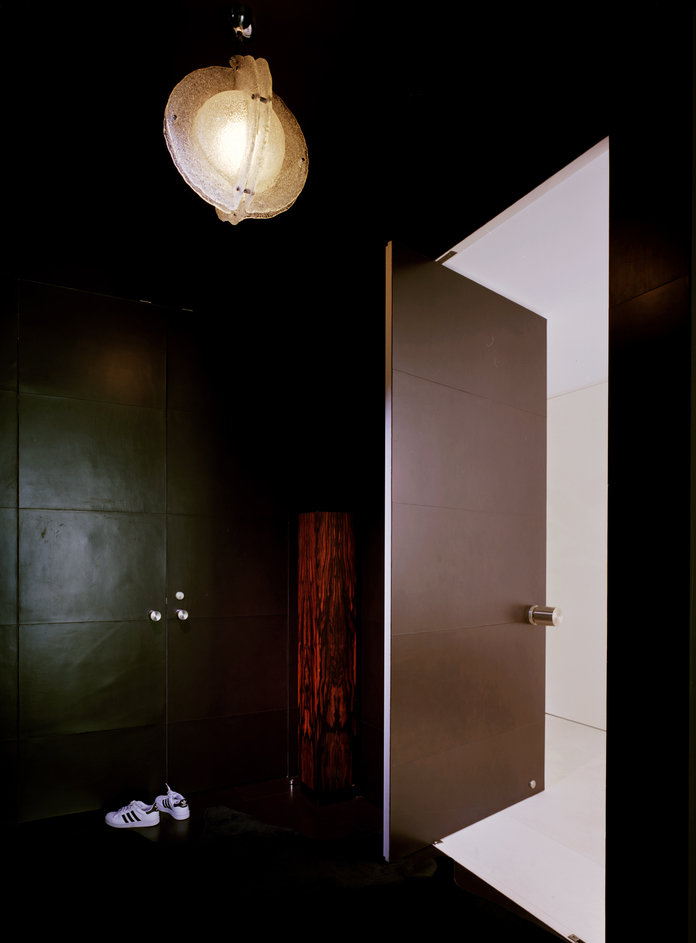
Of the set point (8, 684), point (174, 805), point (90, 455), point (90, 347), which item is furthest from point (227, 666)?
point (90, 347)

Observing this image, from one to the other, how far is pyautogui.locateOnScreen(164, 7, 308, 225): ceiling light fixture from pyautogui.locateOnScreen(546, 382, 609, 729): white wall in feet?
12.1

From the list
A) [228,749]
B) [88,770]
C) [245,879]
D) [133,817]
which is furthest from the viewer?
[228,749]

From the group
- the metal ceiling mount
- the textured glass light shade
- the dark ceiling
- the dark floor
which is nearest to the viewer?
the textured glass light shade

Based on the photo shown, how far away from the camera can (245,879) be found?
2.27 meters

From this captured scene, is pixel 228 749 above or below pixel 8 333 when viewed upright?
below

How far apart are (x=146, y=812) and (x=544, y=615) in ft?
6.89

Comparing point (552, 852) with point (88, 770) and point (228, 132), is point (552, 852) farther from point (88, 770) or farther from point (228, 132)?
point (228, 132)

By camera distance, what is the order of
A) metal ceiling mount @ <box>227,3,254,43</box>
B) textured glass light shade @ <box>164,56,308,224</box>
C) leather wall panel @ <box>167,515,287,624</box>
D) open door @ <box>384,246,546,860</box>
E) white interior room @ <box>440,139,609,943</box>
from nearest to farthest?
textured glass light shade @ <box>164,56,308,224</box>, metal ceiling mount @ <box>227,3,254,43</box>, white interior room @ <box>440,139,609,943</box>, open door @ <box>384,246,546,860</box>, leather wall panel @ <box>167,515,287,624</box>

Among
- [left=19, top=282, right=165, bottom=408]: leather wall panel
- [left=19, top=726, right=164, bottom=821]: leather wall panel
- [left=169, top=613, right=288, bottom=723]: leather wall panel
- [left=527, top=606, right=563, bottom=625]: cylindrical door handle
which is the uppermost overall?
[left=19, top=282, right=165, bottom=408]: leather wall panel

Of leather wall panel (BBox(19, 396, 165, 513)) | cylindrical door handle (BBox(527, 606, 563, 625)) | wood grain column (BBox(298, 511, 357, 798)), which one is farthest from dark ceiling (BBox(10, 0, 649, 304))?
cylindrical door handle (BBox(527, 606, 563, 625))

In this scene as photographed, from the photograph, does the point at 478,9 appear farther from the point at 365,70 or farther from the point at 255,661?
the point at 255,661

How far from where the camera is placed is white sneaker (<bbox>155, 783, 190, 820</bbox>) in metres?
2.72

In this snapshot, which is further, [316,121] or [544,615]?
[544,615]

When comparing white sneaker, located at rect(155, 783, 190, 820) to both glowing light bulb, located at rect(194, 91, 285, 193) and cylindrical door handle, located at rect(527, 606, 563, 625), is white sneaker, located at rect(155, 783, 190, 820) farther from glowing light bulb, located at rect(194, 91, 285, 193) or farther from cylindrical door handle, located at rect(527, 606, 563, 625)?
glowing light bulb, located at rect(194, 91, 285, 193)
